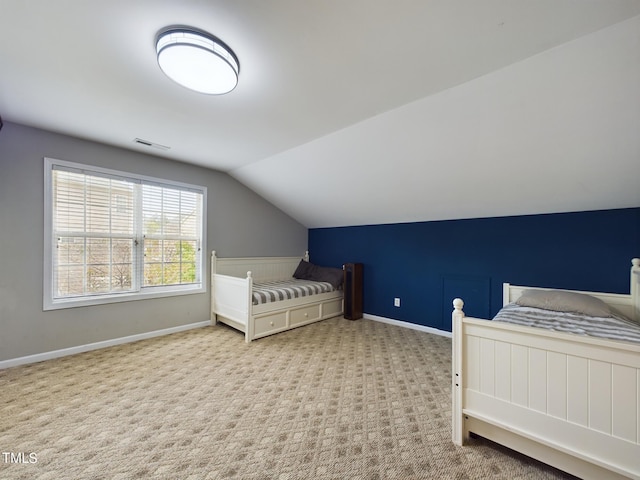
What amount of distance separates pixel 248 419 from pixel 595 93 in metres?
3.15

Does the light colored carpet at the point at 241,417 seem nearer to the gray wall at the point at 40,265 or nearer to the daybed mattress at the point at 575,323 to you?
the gray wall at the point at 40,265

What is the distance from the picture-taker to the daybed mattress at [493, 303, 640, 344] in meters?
1.76

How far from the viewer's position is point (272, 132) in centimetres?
274

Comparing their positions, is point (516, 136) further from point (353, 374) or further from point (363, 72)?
point (353, 374)

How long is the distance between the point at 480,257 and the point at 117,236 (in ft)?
14.5

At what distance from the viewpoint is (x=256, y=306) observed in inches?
132

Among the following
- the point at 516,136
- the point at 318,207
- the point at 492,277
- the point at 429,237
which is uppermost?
the point at 516,136

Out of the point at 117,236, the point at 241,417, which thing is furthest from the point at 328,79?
the point at 117,236

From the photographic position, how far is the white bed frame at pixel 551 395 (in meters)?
1.19

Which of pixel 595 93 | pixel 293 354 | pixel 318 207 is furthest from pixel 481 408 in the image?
pixel 318 207

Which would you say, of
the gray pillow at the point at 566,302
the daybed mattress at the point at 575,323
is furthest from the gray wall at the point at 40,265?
the gray pillow at the point at 566,302

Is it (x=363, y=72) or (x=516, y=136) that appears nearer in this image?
(x=363, y=72)

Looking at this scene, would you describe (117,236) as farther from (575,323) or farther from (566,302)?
(566,302)

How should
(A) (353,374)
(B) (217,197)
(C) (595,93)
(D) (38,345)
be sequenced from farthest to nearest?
1. (B) (217,197)
2. (D) (38,345)
3. (A) (353,374)
4. (C) (595,93)
